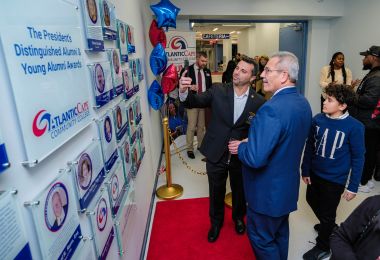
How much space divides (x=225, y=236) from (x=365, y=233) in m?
1.46

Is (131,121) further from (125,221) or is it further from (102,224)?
(102,224)

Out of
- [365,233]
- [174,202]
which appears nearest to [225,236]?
[174,202]

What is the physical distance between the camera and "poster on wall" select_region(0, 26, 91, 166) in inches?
23.8

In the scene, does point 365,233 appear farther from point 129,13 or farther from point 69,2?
point 129,13

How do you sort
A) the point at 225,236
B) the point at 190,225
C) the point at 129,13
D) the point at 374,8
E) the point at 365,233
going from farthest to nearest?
the point at 374,8 → the point at 190,225 → the point at 225,236 → the point at 129,13 → the point at 365,233

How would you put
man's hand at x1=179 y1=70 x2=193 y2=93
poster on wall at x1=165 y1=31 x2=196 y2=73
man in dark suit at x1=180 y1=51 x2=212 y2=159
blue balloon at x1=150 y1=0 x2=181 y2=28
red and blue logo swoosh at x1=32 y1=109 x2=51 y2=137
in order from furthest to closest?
poster on wall at x1=165 y1=31 x2=196 y2=73
man in dark suit at x1=180 y1=51 x2=212 y2=159
blue balloon at x1=150 y1=0 x2=181 y2=28
man's hand at x1=179 y1=70 x2=193 y2=93
red and blue logo swoosh at x1=32 y1=109 x2=51 y2=137

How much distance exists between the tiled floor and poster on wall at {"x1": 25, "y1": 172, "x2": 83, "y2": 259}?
6.02 feet

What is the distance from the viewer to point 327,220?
191 cm

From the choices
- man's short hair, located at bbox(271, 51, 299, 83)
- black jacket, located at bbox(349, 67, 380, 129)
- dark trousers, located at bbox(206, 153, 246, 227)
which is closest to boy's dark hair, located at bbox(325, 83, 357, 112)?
man's short hair, located at bbox(271, 51, 299, 83)

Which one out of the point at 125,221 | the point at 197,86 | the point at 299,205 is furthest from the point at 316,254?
the point at 197,86

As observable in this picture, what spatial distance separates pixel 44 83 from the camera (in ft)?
2.34

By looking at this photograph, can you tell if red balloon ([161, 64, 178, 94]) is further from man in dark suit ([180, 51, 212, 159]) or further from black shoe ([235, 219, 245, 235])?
black shoe ([235, 219, 245, 235])

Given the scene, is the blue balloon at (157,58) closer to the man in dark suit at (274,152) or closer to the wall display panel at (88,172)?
the man in dark suit at (274,152)

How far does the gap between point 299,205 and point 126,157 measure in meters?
2.05
